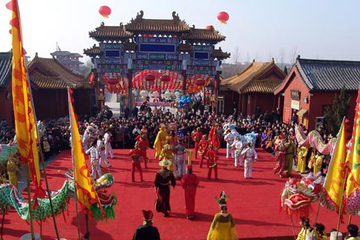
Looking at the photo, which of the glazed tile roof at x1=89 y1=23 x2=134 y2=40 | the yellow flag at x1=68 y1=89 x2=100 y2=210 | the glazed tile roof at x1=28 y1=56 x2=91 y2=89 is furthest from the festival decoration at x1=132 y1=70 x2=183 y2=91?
the yellow flag at x1=68 y1=89 x2=100 y2=210

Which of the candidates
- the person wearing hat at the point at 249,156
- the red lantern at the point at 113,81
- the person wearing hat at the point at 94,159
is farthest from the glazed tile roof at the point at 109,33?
the person wearing hat at the point at 249,156

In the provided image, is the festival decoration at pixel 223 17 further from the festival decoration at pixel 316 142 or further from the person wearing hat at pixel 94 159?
the person wearing hat at pixel 94 159

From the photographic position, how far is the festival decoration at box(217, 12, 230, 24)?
21.9 meters

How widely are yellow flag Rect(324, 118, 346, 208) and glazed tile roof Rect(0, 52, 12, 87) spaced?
16.0 metres

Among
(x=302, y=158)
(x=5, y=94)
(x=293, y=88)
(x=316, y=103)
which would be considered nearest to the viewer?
(x=302, y=158)

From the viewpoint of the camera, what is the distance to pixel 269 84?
23953 millimetres

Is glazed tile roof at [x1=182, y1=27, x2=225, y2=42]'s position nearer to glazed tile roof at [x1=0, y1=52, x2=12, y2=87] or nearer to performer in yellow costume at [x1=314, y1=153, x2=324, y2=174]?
glazed tile roof at [x1=0, y1=52, x2=12, y2=87]

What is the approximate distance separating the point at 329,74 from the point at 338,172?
48.0 ft

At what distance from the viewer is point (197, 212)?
8656 millimetres

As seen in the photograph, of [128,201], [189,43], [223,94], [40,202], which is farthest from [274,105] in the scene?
[40,202]

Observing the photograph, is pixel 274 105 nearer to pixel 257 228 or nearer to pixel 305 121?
pixel 305 121

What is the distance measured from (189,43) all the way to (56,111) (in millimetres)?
10415

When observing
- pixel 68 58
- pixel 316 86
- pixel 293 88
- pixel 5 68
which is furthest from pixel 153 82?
pixel 68 58

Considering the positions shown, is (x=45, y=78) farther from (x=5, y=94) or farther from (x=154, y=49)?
(x=154, y=49)
